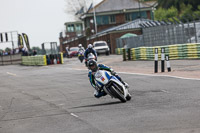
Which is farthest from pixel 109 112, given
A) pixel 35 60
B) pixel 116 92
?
pixel 35 60

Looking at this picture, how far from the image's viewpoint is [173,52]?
97.3 ft

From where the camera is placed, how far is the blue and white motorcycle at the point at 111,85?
1130cm

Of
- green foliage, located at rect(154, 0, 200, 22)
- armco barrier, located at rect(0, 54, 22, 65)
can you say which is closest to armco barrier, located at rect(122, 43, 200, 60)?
armco barrier, located at rect(0, 54, 22, 65)

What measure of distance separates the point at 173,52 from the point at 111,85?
62.0 feet

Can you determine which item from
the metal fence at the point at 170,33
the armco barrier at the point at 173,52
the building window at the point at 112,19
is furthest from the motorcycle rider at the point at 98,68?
the building window at the point at 112,19

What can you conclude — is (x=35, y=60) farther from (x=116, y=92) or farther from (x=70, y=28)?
(x=70, y=28)

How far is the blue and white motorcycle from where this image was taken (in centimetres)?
1130

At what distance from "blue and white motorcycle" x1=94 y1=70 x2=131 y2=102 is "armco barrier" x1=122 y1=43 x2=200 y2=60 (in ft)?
51.1

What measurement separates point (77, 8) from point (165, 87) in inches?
3938

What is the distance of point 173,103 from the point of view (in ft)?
33.8

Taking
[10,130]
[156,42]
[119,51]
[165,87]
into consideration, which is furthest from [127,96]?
[119,51]

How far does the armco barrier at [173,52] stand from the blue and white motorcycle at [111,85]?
614 inches

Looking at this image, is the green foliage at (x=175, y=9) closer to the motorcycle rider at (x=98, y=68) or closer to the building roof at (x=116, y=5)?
the building roof at (x=116, y=5)

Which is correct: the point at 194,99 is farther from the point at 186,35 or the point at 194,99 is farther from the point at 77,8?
the point at 77,8
